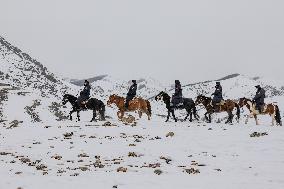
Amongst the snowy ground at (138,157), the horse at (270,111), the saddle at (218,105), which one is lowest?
the snowy ground at (138,157)

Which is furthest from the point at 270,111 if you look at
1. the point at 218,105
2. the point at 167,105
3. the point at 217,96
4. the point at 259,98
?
the point at 167,105

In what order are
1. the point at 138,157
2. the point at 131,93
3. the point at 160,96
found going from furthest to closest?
the point at 131,93, the point at 160,96, the point at 138,157

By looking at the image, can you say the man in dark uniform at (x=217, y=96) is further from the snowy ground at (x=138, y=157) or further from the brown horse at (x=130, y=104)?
the snowy ground at (x=138, y=157)

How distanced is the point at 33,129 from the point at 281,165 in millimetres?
17057

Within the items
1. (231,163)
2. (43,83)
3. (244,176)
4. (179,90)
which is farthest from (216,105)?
(43,83)

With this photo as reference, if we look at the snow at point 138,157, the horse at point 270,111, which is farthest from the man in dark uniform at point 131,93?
the horse at point 270,111

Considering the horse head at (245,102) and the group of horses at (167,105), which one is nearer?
the group of horses at (167,105)

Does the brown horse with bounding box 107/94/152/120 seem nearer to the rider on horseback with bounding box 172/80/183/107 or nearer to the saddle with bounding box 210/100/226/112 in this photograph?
the rider on horseback with bounding box 172/80/183/107

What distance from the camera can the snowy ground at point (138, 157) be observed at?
48.6 feet

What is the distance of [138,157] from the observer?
19.8 metres

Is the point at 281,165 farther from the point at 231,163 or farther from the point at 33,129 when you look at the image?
the point at 33,129

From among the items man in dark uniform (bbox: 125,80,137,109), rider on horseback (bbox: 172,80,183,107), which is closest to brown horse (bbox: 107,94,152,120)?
man in dark uniform (bbox: 125,80,137,109)

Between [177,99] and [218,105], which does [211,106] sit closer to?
[218,105]

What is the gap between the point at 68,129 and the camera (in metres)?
28.6
